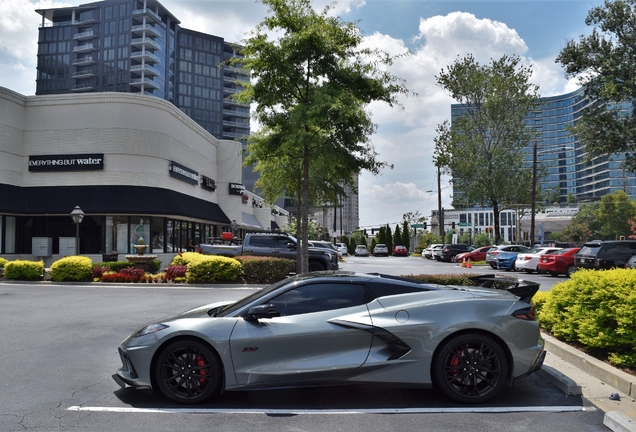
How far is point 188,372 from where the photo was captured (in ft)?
17.0

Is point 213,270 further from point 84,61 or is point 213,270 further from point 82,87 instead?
point 84,61

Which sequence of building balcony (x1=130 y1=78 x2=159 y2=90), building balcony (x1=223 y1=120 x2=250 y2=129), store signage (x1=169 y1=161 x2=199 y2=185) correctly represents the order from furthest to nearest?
building balcony (x1=223 y1=120 x2=250 y2=129)
building balcony (x1=130 y1=78 x2=159 y2=90)
store signage (x1=169 y1=161 x2=199 y2=185)

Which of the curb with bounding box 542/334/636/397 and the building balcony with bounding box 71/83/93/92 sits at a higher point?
the building balcony with bounding box 71/83/93/92

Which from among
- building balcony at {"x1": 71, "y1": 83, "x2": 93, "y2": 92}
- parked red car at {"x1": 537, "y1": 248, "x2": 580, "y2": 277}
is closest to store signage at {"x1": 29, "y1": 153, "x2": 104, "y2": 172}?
parked red car at {"x1": 537, "y1": 248, "x2": 580, "y2": 277}

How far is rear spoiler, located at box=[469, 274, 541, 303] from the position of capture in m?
6.18

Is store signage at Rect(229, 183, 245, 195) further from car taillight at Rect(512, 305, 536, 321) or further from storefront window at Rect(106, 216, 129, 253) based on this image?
car taillight at Rect(512, 305, 536, 321)

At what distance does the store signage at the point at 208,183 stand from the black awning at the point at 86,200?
7830 mm

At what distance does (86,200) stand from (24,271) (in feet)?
33.4

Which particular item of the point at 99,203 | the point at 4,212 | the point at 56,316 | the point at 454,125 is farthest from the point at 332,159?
the point at 454,125

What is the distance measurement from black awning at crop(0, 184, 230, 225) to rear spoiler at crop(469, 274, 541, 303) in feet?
83.0

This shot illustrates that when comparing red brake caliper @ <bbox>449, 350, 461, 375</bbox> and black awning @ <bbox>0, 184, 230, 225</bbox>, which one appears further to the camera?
black awning @ <bbox>0, 184, 230, 225</bbox>

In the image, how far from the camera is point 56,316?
430 inches

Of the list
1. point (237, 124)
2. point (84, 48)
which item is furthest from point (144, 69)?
point (237, 124)

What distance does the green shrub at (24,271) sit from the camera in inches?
800
